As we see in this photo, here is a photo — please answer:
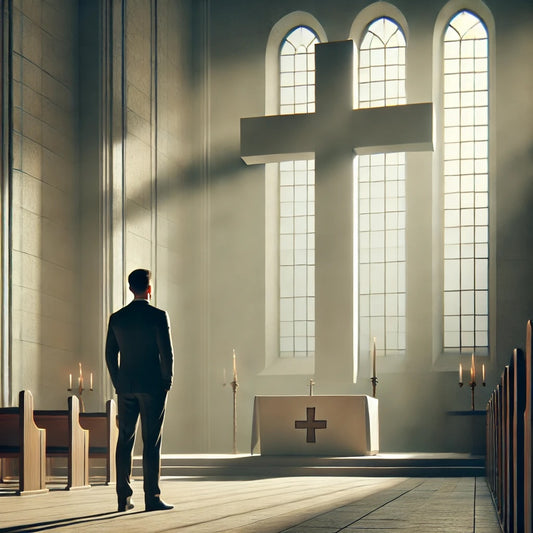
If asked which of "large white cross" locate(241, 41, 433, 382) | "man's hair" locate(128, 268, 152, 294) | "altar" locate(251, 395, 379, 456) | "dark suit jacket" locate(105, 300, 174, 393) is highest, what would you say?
"large white cross" locate(241, 41, 433, 382)

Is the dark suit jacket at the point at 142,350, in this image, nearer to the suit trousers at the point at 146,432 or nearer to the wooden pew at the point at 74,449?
the suit trousers at the point at 146,432

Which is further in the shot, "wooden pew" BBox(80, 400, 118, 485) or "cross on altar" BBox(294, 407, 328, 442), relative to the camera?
"cross on altar" BBox(294, 407, 328, 442)

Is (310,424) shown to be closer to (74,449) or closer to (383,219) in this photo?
(74,449)

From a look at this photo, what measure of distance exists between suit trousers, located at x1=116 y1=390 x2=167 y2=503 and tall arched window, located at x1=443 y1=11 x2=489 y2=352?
33.1 feet

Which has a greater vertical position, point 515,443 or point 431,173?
point 431,173

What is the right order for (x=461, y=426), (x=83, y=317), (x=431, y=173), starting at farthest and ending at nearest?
(x=431, y=173) < (x=461, y=426) < (x=83, y=317)

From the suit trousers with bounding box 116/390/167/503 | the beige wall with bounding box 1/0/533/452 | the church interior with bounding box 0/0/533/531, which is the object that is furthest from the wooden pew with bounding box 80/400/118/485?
the suit trousers with bounding box 116/390/167/503

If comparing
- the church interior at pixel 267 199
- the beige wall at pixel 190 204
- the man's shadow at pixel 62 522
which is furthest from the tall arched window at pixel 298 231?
the man's shadow at pixel 62 522

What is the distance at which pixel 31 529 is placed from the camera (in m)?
4.47

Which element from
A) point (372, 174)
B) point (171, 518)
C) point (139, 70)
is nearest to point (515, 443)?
point (171, 518)

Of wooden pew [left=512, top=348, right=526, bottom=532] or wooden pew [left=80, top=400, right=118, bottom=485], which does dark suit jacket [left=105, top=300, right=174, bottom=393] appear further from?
wooden pew [left=80, top=400, right=118, bottom=485]

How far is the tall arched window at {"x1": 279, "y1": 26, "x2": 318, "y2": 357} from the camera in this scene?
50.5ft

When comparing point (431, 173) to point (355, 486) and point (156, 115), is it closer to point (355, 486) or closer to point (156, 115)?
point (156, 115)

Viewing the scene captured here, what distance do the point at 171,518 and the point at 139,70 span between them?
32.0ft
